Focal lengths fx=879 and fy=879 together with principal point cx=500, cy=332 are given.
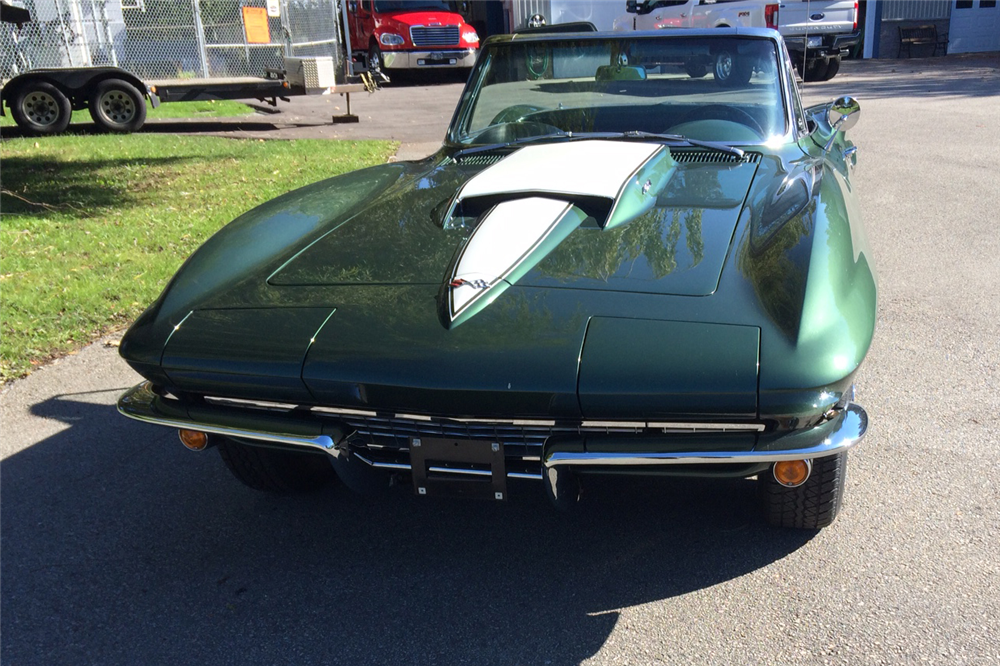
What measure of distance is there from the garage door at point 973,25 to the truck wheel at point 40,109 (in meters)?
19.4

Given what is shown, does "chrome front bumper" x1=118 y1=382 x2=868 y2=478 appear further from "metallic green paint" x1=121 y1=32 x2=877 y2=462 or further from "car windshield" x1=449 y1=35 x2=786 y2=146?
"car windshield" x1=449 y1=35 x2=786 y2=146

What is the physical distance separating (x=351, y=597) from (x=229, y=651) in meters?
0.35

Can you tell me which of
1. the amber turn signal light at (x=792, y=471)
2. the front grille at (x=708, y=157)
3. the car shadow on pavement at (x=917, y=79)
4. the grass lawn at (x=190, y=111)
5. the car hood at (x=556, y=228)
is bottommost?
the car shadow on pavement at (x=917, y=79)

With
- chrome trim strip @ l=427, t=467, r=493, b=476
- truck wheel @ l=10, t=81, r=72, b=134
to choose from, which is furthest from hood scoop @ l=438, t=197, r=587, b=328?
truck wheel @ l=10, t=81, r=72, b=134

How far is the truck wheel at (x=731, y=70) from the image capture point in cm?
358

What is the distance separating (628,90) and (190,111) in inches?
433

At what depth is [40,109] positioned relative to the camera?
10.5m

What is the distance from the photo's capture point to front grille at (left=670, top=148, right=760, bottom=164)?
127 inches

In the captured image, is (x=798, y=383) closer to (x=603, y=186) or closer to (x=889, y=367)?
(x=603, y=186)

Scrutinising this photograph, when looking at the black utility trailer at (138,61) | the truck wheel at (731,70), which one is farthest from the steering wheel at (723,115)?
the black utility trailer at (138,61)

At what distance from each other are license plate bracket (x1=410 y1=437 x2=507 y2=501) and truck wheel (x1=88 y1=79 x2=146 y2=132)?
977 cm

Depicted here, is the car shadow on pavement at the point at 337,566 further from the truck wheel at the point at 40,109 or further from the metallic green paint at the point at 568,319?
the truck wheel at the point at 40,109

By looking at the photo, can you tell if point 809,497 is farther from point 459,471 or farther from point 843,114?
point 843,114

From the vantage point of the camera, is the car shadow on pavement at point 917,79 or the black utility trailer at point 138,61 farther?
the car shadow on pavement at point 917,79
